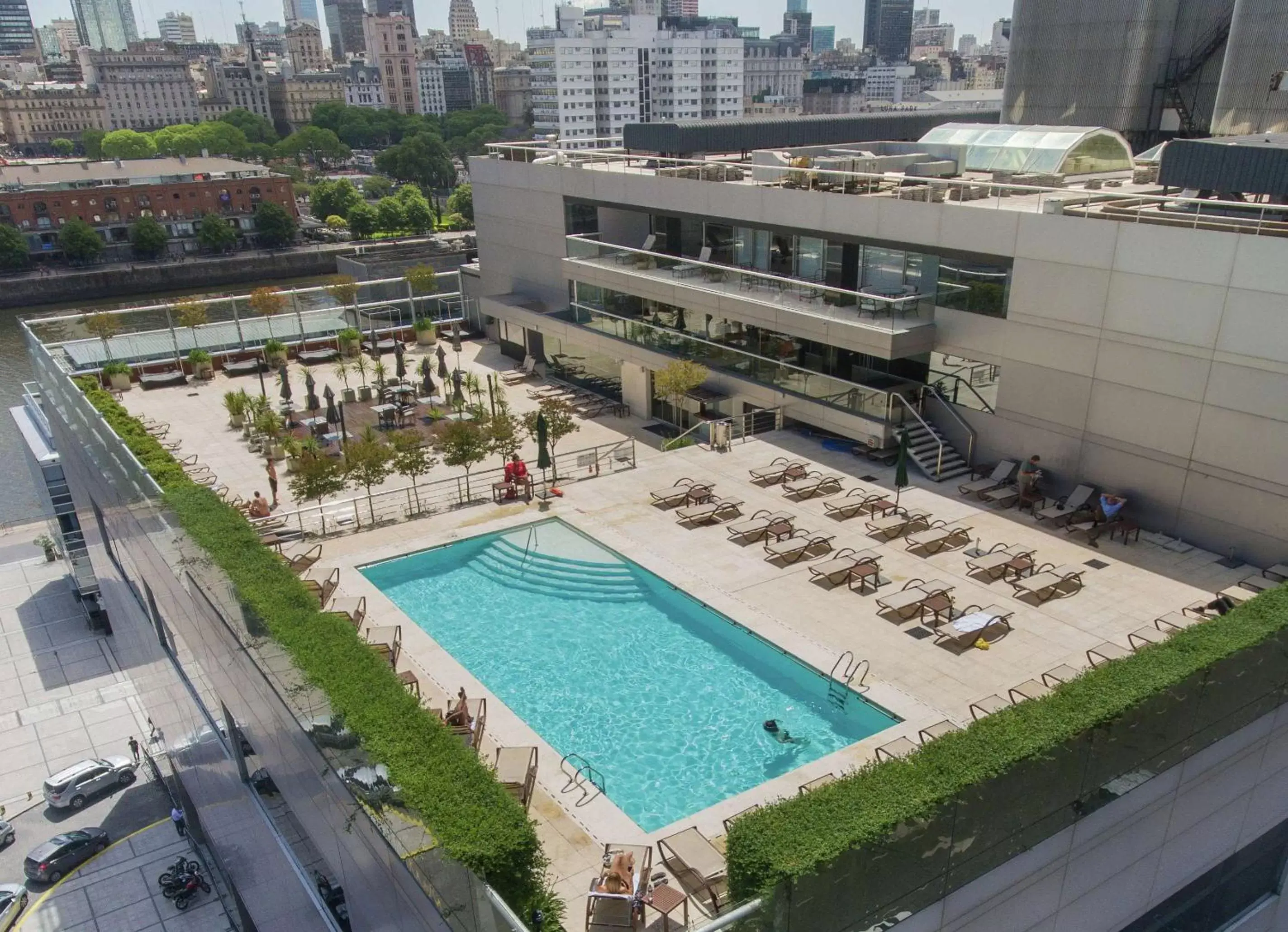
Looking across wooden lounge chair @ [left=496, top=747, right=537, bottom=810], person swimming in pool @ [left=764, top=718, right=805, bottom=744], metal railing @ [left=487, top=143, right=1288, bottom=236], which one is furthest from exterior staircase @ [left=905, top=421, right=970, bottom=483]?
wooden lounge chair @ [left=496, top=747, right=537, bottom=810]

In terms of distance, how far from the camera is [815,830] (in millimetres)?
7801

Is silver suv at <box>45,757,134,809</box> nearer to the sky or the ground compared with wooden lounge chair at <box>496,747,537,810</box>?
nearer to the ground

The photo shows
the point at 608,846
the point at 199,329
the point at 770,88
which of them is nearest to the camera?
the point at 608,846

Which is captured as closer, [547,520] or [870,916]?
[870,916]

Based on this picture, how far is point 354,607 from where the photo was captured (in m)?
15.9

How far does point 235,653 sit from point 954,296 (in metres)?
16.4

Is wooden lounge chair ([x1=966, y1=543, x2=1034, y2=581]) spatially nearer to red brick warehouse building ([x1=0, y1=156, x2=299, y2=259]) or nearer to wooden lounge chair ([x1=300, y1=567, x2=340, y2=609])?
wooden lounge chair ([x1=300, y1=567, x2=340, y2=609])

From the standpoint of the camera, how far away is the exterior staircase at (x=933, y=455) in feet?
69.0

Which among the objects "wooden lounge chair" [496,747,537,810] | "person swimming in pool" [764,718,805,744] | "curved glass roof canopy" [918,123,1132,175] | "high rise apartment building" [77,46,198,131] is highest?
"high rise apartment building" [77,46,198,131]

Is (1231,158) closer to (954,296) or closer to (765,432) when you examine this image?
(954,296)

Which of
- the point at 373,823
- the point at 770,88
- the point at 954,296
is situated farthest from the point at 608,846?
the point at 770,88

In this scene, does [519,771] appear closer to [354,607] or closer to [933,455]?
[354,607]

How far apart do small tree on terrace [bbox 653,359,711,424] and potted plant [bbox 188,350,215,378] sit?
58.5 ft

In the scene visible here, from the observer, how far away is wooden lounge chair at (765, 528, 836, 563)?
17438 millimetres
